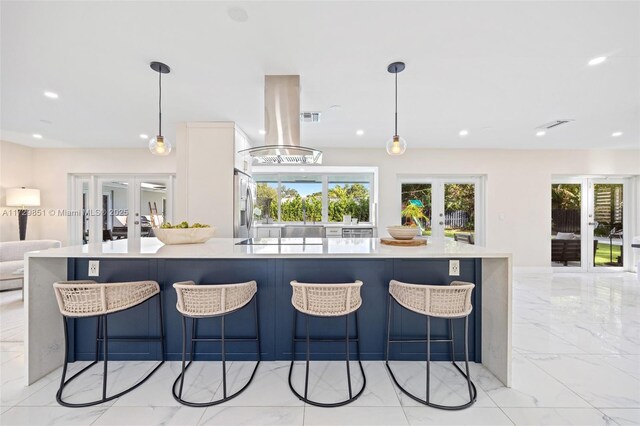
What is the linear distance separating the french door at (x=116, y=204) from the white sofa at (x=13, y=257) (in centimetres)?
135

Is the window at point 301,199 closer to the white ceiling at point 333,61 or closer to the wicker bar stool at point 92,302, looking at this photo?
the white ceiling at point 333,61

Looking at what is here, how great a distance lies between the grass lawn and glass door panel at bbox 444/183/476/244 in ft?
8.42

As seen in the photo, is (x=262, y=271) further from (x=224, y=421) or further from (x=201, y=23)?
(x=201, y=23)

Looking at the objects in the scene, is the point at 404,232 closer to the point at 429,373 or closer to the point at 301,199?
the point at 429,373

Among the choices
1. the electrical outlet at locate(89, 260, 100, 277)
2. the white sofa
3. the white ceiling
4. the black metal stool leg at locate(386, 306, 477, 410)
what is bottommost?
the black metal stool leg at locate(386, 306, 477, 410)

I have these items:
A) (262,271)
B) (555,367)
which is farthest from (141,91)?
(555,367)

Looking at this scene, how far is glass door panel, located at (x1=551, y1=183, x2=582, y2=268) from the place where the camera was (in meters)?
5.49

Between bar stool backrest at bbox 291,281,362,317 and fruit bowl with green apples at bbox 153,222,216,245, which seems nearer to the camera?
bar stool backrest at bbox 291,281,362,317

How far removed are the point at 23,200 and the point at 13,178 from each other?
0.59m

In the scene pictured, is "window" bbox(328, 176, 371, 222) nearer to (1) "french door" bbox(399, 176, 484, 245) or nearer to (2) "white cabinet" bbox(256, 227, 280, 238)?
(1) "french door" bbox(399, 176, 484, 245)

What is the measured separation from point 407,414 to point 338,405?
0.41 metres

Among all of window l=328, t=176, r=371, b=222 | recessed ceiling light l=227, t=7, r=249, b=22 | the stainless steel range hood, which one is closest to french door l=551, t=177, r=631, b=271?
window l=328, t=176, r=371, b=222

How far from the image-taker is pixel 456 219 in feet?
18.4

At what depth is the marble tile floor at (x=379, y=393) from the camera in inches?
62.5
